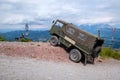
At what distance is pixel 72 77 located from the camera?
642 inches

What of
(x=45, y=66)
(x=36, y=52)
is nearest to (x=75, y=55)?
(x=36, y=52)

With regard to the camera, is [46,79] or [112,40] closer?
[46,79]

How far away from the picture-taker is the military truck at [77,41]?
22.2 m

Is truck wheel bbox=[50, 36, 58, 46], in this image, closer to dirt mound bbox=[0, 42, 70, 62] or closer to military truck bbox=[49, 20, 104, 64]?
military truck bbox=[49, 20, 104, 64]

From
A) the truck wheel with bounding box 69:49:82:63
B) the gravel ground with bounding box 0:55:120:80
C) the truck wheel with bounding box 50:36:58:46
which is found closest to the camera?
the gravel ground with bounding box 0:55:120:80

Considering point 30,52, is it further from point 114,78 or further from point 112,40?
point 112,40

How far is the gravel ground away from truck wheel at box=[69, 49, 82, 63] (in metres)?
0.65

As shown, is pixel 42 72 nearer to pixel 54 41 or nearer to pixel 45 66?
pixel 45 66

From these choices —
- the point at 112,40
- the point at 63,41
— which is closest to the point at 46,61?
the point at 63,41

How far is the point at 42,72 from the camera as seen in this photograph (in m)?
16.6

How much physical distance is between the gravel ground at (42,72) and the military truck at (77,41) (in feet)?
3.54

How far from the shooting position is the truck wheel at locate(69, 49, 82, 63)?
2231cm

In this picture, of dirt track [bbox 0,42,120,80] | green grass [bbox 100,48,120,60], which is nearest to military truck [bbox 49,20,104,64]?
dirt track [bbox 0,42,120,80]

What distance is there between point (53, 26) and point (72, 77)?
29.2ft
